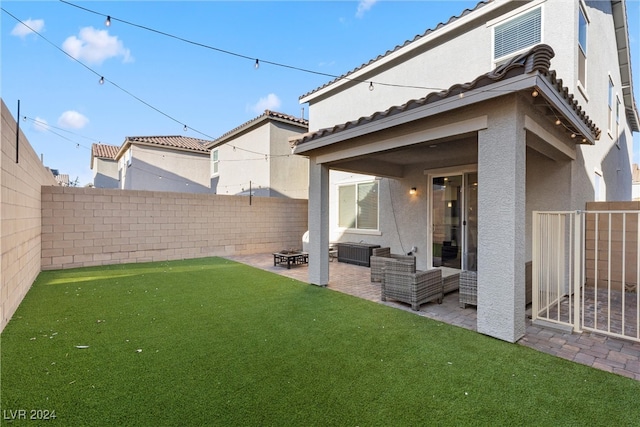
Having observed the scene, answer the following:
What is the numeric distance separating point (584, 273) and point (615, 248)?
3.51ft

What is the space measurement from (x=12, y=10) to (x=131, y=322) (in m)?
5.42

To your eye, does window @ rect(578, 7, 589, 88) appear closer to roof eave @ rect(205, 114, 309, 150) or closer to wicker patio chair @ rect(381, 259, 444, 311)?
wicker patio chair @ rect(381, 259, 444, 311)

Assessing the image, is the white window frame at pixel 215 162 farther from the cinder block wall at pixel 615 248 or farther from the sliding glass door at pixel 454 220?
the cinder block wall at pixel 615 248

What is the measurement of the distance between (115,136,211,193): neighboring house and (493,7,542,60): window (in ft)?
56.3

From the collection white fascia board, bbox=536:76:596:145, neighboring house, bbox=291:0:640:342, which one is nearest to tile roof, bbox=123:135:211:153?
neighboring house, bbox=291:0:640:342

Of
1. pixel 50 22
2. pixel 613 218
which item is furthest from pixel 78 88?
pixel 613 218

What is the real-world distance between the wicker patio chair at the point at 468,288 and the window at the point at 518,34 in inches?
225

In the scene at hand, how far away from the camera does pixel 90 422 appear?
7.86 ft

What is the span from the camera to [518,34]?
713 centimetres

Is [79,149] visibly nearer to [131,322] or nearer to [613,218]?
[131,322]

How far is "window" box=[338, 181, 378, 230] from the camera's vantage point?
414 inches

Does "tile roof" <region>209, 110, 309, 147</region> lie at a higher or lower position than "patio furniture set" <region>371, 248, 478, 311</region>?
higher

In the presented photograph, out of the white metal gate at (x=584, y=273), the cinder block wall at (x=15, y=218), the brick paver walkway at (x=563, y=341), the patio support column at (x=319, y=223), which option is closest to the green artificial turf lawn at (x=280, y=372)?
the brick paver walkway at (x=563, y=341)

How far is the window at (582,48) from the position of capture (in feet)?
22.0
